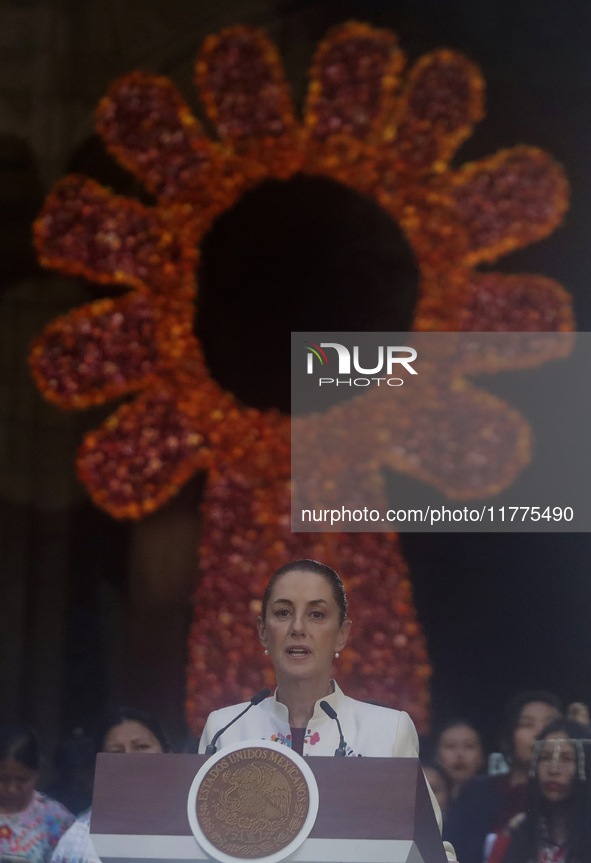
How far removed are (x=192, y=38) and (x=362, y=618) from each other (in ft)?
6.29

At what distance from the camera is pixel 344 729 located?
2.63m

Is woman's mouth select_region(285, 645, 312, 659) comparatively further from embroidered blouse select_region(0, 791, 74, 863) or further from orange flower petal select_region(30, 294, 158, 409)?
orange flower petal select_region(30, 294, 158, 409)

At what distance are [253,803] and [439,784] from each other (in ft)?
3.99

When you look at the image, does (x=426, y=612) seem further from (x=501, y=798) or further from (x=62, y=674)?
(x=62, y=674)

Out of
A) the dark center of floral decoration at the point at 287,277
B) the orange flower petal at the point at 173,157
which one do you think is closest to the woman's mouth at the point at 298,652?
the dark center of floral decoration at the point at 287,277

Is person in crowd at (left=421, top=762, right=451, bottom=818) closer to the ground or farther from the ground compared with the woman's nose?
closer to the ground

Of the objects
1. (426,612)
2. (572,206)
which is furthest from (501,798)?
(572,206)

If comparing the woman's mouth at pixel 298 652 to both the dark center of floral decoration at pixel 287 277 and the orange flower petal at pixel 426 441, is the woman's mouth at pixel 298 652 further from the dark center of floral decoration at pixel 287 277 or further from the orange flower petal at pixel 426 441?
the dark center of floral decoration at pixel 287 277

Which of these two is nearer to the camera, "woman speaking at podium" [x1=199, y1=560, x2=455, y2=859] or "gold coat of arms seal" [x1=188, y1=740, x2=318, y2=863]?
"gold coat of arms seal" [x1=188, y1=740, x2=318, y2=863]

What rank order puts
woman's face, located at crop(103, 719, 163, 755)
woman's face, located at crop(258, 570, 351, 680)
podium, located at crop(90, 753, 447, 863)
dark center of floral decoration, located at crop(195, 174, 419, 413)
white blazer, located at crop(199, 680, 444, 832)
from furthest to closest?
dark center of floral decoration, located at crop(195, 174, 419, 413) → woman's face, located at crop(103, 719, 163, 755) → woman's face, located at crop(258, 570, 351, 680) → white blazer, located at crop(199, 680, 444, 832) → podium, located at crop(90, 753, 447, 863)

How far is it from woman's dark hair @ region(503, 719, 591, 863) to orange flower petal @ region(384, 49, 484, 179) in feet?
5.93

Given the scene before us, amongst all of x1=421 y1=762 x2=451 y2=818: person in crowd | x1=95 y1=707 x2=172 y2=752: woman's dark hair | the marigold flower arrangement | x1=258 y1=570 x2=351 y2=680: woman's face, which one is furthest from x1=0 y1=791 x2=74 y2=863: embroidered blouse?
x1=421 y1=762 x2=451 y2=818: person in crowd

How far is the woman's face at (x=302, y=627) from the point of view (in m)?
2.78

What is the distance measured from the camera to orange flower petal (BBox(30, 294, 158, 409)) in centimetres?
301
